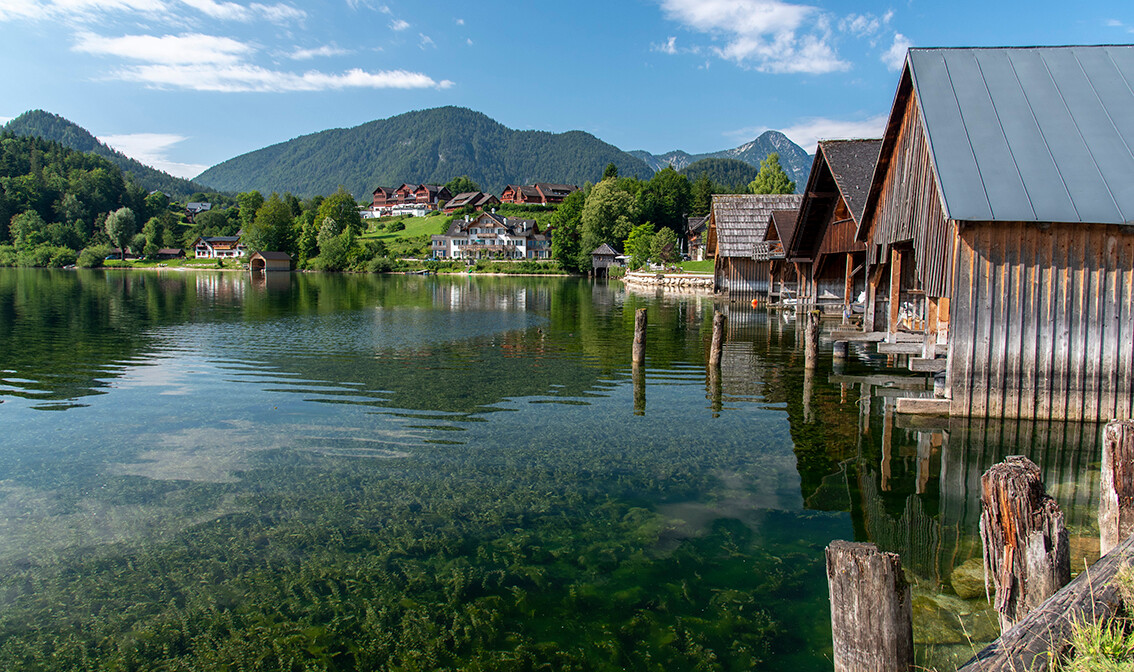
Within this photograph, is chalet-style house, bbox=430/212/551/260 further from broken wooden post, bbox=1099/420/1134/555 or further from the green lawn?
broken wooden post, bbox=1099/420/1134/555

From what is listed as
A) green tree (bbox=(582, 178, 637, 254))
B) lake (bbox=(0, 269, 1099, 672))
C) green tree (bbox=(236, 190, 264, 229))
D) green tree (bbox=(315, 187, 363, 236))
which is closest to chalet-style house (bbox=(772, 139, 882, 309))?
lake (bbox=(0, 269, 1099, 672))

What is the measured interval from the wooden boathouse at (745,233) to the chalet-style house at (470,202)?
4488 inches

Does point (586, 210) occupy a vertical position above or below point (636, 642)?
above

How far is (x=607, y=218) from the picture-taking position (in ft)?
333

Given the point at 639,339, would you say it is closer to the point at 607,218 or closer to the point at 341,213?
the point at 607,218

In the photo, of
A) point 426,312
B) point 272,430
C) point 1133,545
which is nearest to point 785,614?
point 1133,545

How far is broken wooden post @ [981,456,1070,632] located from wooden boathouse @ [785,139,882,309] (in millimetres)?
16883

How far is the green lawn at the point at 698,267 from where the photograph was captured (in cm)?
6268

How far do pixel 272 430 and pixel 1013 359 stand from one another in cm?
1296

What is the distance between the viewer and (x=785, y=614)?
6.39 m

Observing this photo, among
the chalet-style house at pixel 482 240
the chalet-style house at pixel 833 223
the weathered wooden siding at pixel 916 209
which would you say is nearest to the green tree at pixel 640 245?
the chalet-style house at pixel 482 240

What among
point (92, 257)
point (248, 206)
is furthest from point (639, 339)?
point (248, 206)

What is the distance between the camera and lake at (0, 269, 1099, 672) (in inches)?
237

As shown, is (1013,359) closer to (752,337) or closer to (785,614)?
(785,614)
